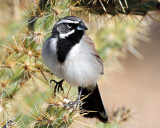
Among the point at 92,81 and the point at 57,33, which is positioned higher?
the point at 57,33

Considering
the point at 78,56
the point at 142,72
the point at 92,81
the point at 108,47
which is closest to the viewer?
the point at 78,56

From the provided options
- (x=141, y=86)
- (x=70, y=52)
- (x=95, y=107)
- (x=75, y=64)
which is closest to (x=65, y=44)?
(x=70, y=52)

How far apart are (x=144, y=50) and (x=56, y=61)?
7153 millimetres

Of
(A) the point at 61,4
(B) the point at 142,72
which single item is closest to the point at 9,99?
(A) the point at 61,4

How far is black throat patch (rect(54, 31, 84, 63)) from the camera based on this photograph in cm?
328

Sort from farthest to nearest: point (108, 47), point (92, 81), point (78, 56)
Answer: point (108, 47) → point (92, 81) → point (78, 56)

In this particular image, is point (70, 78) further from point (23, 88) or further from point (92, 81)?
point (23, 88)

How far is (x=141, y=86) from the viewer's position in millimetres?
9391

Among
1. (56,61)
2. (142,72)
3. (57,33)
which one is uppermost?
(57,33)

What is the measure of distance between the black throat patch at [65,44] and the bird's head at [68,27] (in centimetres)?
3

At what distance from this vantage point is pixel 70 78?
3.40 m

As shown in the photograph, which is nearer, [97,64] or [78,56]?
[78,56]

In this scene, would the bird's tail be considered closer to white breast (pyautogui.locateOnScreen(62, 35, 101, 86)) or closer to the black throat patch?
white breast (pyautogui.locateOnScreen(62, 35, 101, 86))

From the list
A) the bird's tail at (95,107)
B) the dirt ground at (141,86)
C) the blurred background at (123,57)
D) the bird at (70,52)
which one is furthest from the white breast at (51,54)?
the dirt ground at (141,86)
